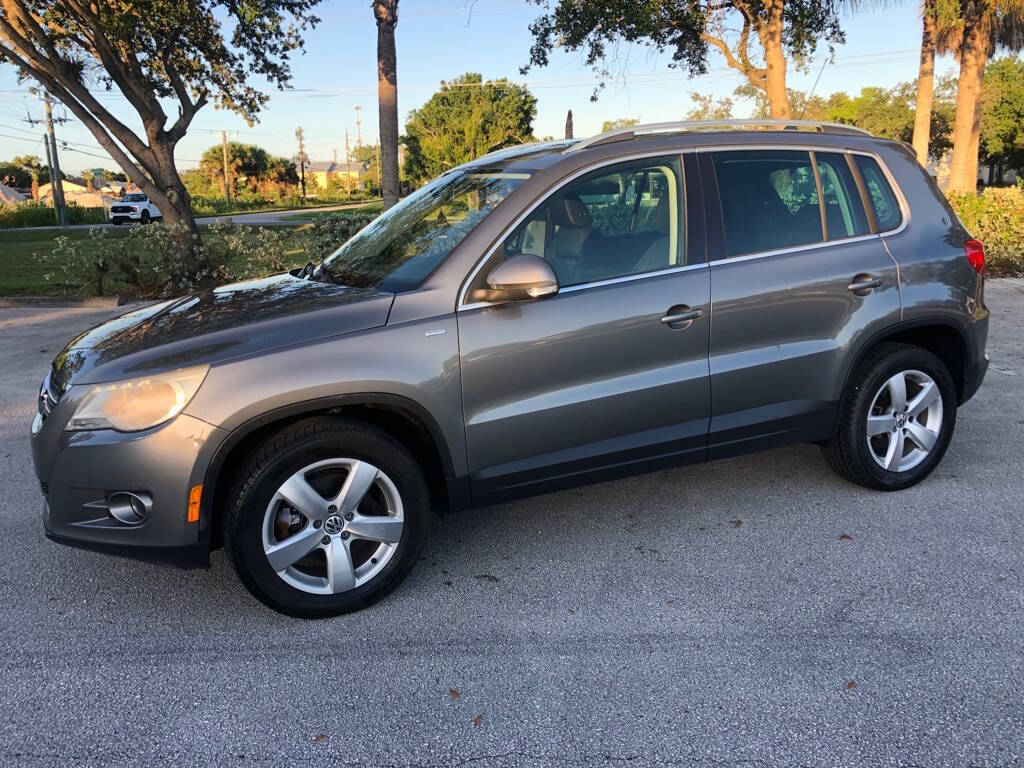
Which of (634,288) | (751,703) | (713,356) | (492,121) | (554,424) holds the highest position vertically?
(492,121)

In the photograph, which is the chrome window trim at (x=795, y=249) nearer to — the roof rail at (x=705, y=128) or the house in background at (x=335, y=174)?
the roof rail at (x=705, y=128)

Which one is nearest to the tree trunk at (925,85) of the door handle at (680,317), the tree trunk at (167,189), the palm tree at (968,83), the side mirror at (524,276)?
the palm tree at (968,83)

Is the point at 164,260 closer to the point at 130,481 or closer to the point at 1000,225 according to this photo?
the point at 130,481

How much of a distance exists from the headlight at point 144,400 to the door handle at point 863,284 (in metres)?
2.99

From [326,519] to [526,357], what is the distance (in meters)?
1.03

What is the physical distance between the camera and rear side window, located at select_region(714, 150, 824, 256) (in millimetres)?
3725

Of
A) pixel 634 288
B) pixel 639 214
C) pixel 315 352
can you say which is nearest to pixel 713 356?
pixel 634 288

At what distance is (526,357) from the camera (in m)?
3.25

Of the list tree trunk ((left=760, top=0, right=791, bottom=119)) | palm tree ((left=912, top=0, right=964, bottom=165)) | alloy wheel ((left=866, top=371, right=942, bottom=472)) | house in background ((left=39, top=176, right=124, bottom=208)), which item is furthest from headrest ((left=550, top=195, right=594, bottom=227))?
house in background ((left=39, top=176, right=124, bottom=208))

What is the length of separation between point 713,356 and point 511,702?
179 centimetres

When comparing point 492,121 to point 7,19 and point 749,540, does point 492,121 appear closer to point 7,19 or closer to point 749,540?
point 7,19

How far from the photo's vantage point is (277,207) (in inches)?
2534

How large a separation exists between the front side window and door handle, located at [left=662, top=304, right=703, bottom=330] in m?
0.21

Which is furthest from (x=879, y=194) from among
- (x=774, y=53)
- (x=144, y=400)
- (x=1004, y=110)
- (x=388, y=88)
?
(x=1004, y=110)
